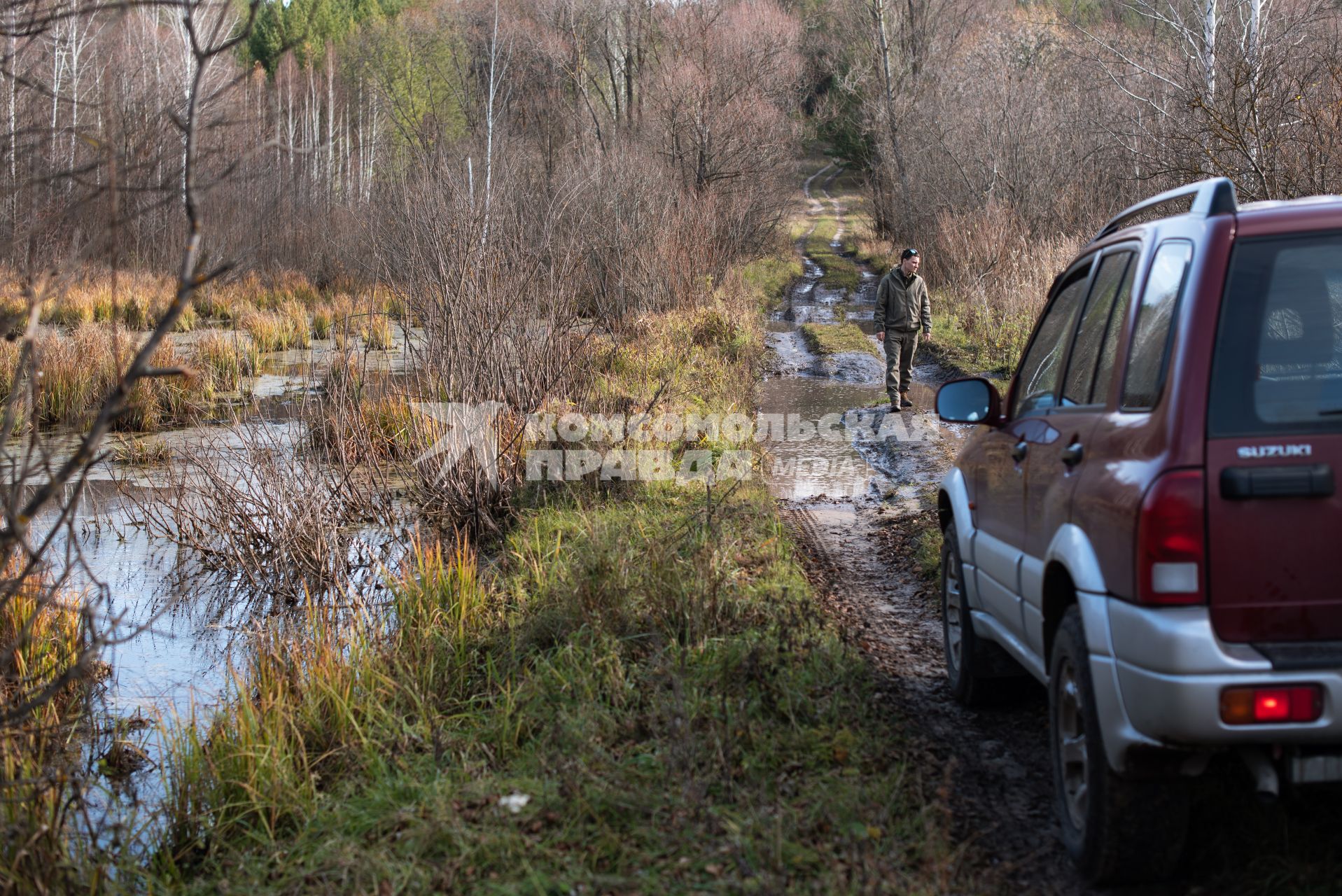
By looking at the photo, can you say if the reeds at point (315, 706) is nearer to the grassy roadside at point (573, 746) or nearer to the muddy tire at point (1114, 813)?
the grassy roadside at point (573, 746)

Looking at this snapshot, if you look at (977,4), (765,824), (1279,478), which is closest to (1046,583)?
(1279,478)

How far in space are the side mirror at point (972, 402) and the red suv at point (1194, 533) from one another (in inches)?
30.5

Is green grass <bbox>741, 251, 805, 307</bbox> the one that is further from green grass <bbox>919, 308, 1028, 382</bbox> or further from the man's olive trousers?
the man's olive trousers

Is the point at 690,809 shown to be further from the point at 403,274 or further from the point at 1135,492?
the point at 403,274

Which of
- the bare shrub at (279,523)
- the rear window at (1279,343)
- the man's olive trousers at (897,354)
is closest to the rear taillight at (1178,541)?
the rear window at (1279,343)

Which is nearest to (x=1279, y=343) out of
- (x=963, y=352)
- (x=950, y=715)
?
(x=950, y=715)

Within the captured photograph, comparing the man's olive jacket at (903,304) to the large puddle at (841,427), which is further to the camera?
the man's olive jacket at (903,304)

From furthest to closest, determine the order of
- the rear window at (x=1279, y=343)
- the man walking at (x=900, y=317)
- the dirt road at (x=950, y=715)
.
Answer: the man walking at (x=900, y=317) → the dirt road at (x=950, y=715) → the rear window at (x=1279, y=343)

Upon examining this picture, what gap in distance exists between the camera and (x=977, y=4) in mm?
41312

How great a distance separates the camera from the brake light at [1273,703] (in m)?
2.80

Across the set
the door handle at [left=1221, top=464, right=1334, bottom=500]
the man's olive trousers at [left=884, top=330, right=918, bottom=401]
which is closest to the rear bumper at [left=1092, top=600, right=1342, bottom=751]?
the door handle at [left=1221, top=464, right=1334, bottom=500]

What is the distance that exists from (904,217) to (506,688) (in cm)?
3363

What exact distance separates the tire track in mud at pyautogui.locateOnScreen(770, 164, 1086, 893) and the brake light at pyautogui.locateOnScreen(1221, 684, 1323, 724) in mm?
912

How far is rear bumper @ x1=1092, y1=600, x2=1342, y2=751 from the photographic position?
2805 millimetres
